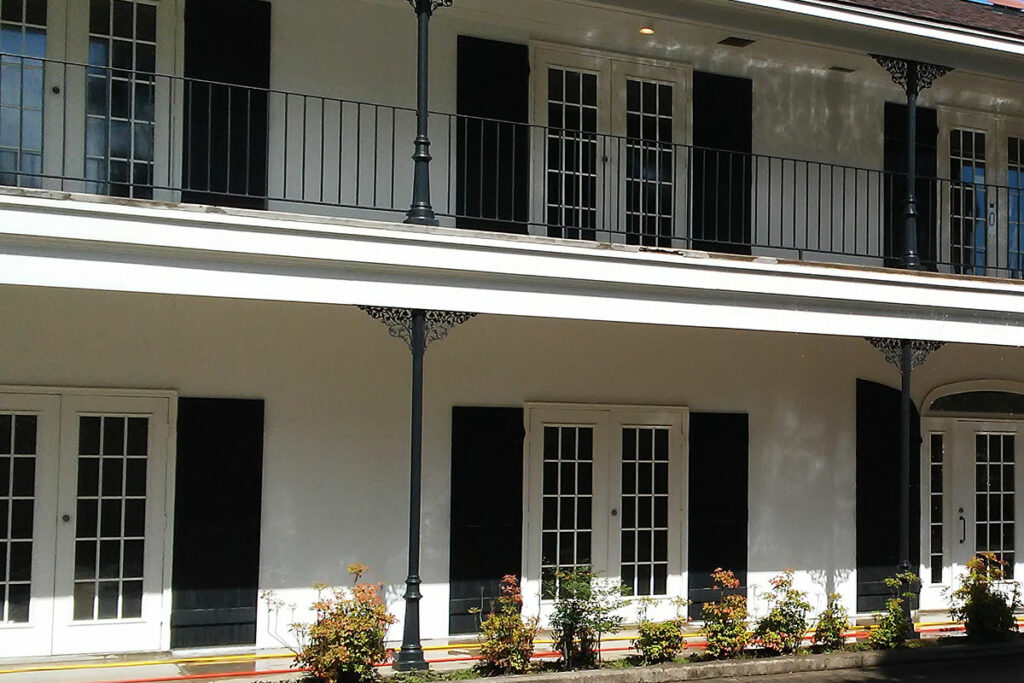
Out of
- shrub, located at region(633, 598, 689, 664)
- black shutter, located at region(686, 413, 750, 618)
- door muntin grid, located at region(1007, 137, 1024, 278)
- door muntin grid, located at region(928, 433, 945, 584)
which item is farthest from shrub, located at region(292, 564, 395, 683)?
door muntin grid, located at region(1007, 137, 1024, 278)

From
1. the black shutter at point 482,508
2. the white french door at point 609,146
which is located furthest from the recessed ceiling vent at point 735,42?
the black shutter at point 482,508

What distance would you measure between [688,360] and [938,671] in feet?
12.9

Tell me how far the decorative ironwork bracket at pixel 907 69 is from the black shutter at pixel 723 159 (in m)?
1.60

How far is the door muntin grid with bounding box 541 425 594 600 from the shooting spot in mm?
12062

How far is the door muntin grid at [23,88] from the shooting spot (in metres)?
10.2

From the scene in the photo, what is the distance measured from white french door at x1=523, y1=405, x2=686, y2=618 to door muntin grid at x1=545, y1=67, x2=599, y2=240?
1.91 metres

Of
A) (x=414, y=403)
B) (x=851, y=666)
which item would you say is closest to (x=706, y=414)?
(x=851, y=666)

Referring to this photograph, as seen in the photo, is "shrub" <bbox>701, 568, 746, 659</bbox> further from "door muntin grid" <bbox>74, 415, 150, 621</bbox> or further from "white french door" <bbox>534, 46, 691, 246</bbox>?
"door muntin grid" <bbox>74, 415, 150, 621</bbox>

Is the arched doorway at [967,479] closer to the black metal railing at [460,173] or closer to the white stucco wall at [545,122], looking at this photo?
the black metal railing at [460,173]

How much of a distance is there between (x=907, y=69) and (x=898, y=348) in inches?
110

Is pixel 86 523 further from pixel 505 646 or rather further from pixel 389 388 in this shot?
pixel 505 646

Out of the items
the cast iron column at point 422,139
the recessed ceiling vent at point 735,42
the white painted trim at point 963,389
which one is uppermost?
the recessed ceiling vent at point 735,42

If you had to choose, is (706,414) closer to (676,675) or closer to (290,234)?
(676,675)

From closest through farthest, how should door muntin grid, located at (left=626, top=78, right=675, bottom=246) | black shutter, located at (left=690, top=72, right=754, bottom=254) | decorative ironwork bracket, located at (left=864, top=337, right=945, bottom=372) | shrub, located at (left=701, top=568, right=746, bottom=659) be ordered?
1. shrub, located at (left=701, top=568, right=746, bottom=659)
2. decorative ironwork bracket, located at (left=864, top=337, right=945, bottom=372)
3. door muntin grid, located at (left=626, top=78, right=675, bottom=246)
4. black shutter, located at (left=690, top=72, right=754, bottom=254)
